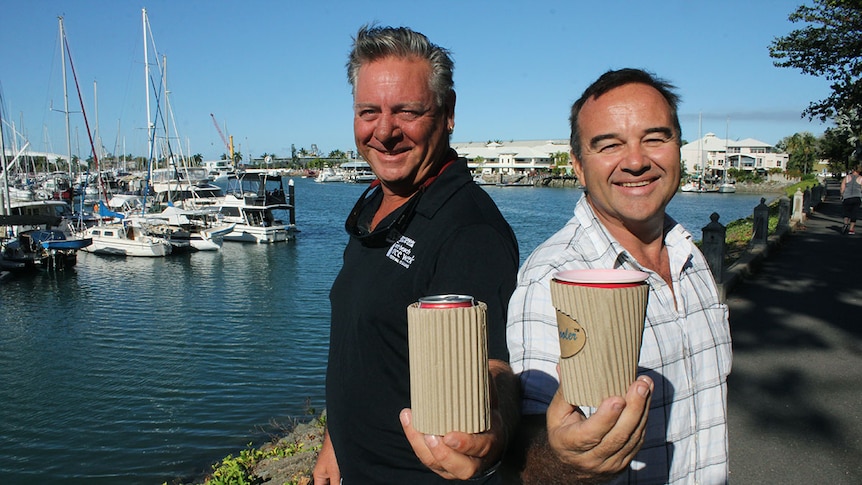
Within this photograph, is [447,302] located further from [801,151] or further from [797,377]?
[801,151]

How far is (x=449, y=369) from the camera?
4.47 ft

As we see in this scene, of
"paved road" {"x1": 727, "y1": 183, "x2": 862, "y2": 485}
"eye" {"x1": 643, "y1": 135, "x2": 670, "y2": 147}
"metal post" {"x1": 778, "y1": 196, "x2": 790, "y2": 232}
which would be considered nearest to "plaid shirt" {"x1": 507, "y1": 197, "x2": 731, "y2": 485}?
"eye" {"x1": 643, "y1": 135, "x2": 670, "y2": 147}

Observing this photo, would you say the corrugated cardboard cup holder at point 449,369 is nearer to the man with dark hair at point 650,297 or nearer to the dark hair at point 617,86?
the man with dark hair at point 650,297

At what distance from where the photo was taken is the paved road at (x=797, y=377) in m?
4.98

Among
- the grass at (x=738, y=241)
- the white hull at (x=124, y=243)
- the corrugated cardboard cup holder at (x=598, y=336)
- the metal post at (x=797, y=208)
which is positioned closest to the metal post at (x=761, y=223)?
the grass at (x=738, y=241)

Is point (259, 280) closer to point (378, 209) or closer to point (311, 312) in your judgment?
point (311, 312)

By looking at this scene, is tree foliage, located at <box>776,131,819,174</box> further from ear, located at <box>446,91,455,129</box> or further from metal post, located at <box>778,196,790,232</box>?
ear, located at <box>446,91,455,129</box>

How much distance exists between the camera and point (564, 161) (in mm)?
127938

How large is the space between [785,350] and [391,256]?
7.09 m

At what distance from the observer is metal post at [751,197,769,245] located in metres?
13.4

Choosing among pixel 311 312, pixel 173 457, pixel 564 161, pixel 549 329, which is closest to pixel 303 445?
pixel 173 457

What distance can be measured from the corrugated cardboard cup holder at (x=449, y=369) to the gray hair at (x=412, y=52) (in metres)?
1.22

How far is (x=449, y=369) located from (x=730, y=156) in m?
125

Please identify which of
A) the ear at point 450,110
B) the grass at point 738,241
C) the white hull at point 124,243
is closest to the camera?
the ear at point 450,110
